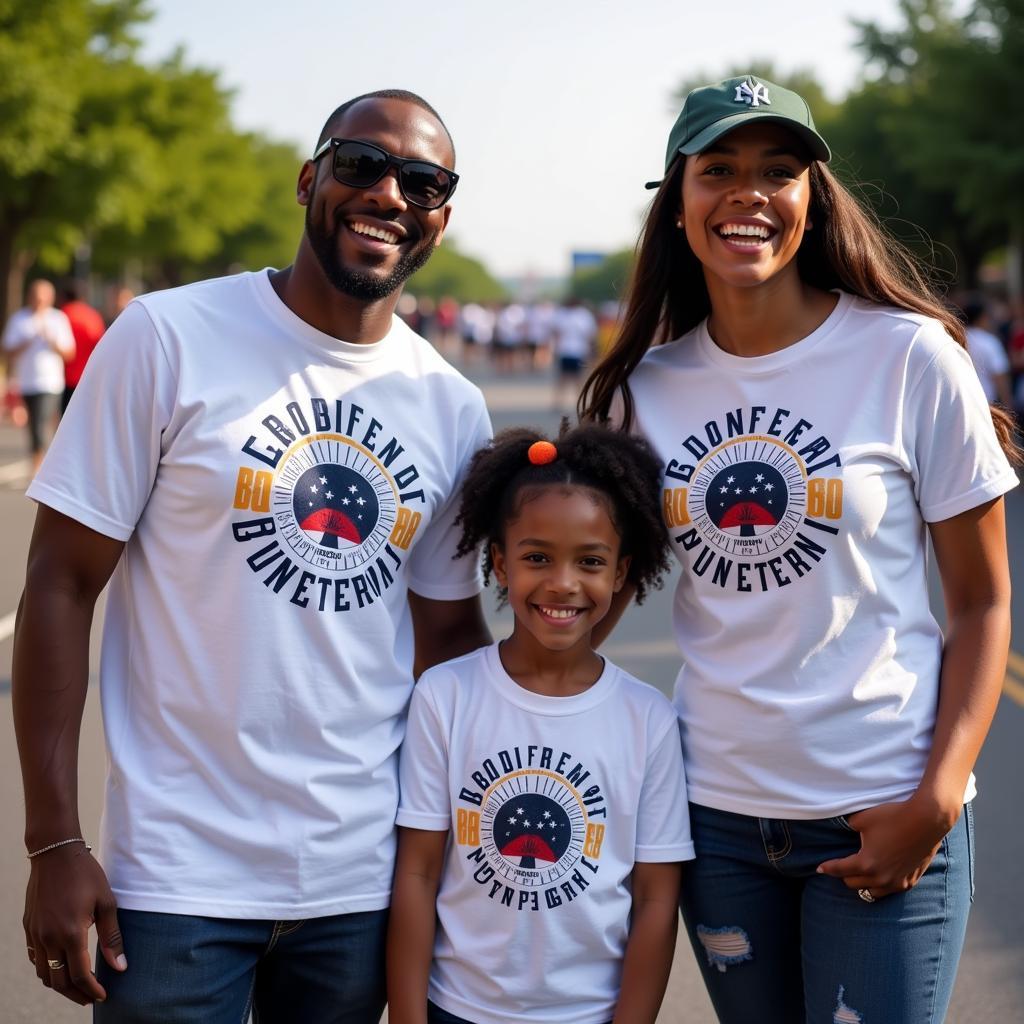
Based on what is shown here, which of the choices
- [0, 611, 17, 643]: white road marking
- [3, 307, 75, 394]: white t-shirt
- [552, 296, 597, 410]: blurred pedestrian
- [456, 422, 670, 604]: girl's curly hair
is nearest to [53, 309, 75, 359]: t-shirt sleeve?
[3, 307, 75, 394]: white t-shirt

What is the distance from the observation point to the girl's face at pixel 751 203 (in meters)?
2.75

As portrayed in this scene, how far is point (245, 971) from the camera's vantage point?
2.58 metres

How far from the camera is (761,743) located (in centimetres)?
266

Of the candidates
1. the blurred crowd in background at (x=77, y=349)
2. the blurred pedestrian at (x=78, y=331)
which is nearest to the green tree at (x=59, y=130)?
the blurred crowd in background at (x=77, y=349)

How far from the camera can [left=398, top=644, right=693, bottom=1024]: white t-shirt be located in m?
2.70

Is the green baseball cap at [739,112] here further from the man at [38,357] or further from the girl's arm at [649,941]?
the man at [38,357]

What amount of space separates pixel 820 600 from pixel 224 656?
43.4 inches

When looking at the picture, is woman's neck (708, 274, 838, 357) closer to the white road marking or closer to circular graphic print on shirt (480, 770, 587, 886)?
circular graphic print on shirt (480, 770, 587, 886)

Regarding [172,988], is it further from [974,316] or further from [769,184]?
[974,316]

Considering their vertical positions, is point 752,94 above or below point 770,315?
above

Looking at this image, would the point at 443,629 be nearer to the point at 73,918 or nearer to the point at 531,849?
the point at 531,849

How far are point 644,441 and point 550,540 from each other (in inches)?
11.1

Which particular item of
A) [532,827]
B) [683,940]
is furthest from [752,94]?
[683,940]

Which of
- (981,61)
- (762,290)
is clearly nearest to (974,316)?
(762,290)
